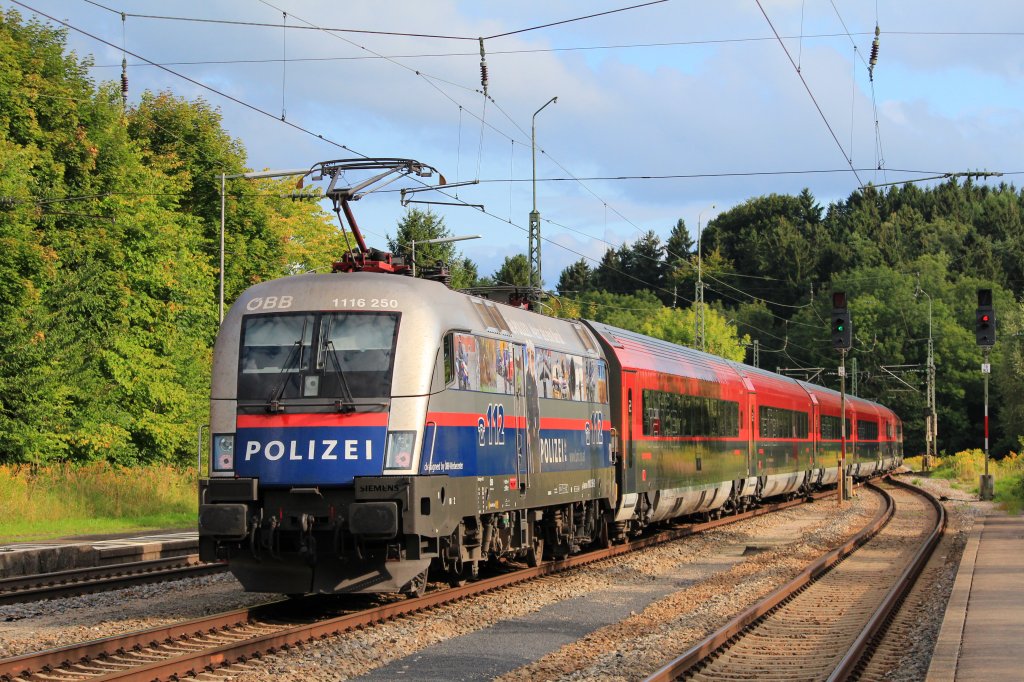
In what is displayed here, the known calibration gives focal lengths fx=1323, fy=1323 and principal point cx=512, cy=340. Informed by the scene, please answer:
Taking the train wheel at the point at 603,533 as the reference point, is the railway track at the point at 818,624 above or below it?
below

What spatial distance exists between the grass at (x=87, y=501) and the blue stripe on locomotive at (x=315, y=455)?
1196 centimetres

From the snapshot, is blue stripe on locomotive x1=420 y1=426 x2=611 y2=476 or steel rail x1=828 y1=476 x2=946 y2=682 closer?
steel rail x1=828 y1=476 x2=946 y2=682

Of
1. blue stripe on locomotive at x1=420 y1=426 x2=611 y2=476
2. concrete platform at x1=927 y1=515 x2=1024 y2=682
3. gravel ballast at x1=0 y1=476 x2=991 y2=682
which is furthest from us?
blue stripe on locomotive at x1=420 y1=426 x2=611 y2=476

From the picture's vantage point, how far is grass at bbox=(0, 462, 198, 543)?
1043 inches

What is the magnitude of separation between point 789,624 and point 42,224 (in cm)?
3094

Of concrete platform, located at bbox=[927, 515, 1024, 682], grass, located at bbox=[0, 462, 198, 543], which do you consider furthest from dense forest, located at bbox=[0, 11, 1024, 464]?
concrete platform, located at bbox=[927, 515, 1024, 682]

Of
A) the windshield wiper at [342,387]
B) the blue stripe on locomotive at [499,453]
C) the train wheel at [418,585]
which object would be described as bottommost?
the train wheel at [418,585]

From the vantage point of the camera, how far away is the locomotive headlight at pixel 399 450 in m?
13.4

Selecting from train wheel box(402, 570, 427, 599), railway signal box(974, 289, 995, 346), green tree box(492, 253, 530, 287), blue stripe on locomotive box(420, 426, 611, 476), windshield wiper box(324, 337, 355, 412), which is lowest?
train wheel box(402, 570, 427, 599)

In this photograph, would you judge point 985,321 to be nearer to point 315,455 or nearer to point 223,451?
point 315,455

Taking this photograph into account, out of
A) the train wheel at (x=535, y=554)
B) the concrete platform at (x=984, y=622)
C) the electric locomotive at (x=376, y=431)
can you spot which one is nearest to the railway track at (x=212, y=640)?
the electric locomotive at (x=376, y=431)

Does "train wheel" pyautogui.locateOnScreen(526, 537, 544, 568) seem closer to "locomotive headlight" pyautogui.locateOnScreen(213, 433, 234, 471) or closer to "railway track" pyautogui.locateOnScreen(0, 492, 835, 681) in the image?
"railway track" pyautogui.locateOnScreen(0, 492, 835, 681)

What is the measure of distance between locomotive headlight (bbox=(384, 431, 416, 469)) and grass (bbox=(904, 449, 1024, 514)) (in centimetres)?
2735

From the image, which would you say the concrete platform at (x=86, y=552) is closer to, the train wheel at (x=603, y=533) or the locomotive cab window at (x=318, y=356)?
the locomotive cab window at (x=318, y=356)
